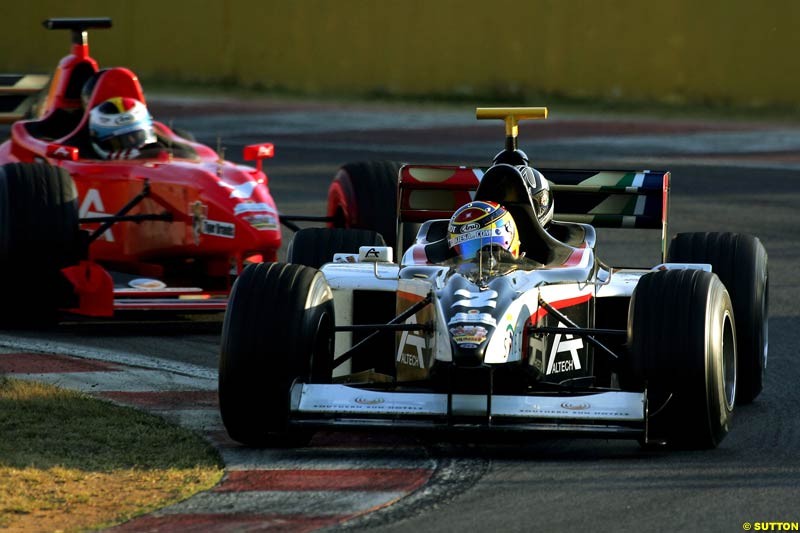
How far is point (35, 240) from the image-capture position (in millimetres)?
10789

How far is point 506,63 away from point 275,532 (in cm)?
2378

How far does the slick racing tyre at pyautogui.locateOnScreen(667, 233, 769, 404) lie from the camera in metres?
8.70

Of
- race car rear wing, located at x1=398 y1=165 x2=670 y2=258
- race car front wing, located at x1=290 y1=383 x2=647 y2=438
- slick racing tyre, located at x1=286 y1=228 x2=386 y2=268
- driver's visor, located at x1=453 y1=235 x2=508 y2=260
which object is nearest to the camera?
race car front wing, located at x1=290 y1=383 x2=647 y2=438

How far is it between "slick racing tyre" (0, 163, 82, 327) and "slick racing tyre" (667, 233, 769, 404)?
3995 millimetres

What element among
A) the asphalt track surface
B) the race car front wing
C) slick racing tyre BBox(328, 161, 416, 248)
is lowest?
the asphalt track surface

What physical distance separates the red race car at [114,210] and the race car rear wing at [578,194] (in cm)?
179

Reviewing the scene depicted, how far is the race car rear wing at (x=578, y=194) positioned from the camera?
367 inches

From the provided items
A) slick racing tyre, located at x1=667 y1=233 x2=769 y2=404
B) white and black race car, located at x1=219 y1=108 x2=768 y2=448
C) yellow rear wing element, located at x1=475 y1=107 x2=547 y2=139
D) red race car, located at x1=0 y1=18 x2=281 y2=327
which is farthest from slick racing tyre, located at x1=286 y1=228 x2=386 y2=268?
slick racing tyre, located at x1=667 y1=233 x2=769 y2=404

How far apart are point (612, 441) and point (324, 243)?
2.47 m

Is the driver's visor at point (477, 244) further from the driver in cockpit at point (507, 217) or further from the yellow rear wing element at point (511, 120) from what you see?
the yellow rear wing element at point (511, 120)

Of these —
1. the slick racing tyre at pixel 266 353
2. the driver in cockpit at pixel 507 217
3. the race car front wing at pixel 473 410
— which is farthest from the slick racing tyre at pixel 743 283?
the slick racing tyre at pixel 266 353

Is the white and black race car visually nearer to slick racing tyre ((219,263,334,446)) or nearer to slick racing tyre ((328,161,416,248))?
slick racing tyre ((219,263,334,446))

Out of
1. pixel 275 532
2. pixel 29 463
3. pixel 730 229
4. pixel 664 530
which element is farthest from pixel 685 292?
pixel 730 229

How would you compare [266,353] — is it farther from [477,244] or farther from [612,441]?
[612,441]
